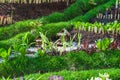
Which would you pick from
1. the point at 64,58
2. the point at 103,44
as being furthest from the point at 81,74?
the point at 103,44

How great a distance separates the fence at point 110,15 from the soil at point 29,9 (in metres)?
2.49

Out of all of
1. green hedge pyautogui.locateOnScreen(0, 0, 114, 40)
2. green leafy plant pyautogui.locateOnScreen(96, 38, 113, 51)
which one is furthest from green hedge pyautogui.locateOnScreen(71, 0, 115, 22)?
green leafy plant pyautogui.locateOnScreen(96, 38, 113, 51)

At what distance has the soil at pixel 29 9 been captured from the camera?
18961mm

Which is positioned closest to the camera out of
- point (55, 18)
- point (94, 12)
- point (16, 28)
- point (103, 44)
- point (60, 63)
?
point (60, 63)

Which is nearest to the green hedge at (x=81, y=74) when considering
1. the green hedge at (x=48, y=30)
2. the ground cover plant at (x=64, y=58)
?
the ground cover plant at (x=64, y=58)

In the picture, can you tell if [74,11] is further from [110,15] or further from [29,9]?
[110,15]

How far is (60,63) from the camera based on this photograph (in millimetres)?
12258

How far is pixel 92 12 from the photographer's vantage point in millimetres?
19516

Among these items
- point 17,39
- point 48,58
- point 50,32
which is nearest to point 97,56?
point 48,58

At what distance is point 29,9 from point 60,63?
8.03 meters

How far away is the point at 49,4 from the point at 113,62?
8873 mm

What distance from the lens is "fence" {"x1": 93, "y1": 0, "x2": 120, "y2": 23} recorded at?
60.8 feet

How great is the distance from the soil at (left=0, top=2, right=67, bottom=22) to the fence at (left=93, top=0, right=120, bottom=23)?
2489 mm

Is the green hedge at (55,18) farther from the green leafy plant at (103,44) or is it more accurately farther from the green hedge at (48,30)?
the green leafy plant at (103,44)
